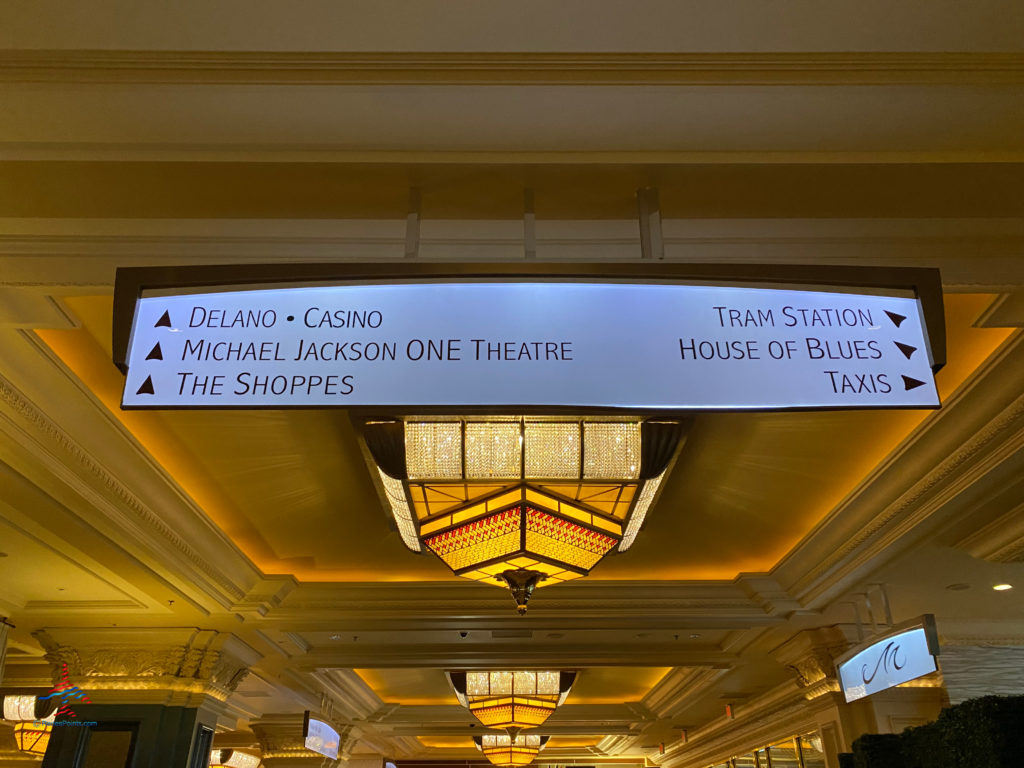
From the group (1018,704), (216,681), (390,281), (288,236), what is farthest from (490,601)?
(390,281)

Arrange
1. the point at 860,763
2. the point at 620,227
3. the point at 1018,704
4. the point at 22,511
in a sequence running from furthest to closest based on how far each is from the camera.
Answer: the point at 22,511 < the point at 860,763 < the point at 1018,704 < the point at 620,227

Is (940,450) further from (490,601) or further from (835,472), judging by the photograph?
(490,601)

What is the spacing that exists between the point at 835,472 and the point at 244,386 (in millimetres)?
4025

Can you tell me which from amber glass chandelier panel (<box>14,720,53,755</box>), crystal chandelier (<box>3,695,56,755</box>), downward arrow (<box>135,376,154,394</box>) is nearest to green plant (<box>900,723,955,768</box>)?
downward arrow (<box>135,376,154,394</box>)

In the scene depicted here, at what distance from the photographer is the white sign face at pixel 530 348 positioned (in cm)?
130

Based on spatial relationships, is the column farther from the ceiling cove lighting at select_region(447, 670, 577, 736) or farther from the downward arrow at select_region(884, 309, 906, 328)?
the downward arrow at select_region(884, 309, 906, 328)

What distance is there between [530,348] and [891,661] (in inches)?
167

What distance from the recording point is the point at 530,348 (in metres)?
1.34

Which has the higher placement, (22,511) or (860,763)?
(22,511)

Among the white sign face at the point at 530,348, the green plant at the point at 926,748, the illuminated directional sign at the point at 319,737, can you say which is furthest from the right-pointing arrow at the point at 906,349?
the illuminated directional sign at the point at 319,737

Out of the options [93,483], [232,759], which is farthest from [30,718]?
[232,759]

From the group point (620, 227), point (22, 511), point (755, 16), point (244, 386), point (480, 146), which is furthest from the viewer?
point (22, 511)

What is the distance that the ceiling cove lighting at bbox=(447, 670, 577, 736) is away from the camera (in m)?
8.40

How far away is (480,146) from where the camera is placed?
1.78 metres
